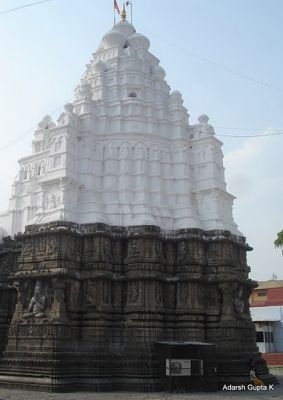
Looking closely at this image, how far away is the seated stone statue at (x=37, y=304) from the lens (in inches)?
819

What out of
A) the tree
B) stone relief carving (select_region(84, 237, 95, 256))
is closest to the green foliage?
the tree

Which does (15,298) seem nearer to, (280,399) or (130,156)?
(130,156)

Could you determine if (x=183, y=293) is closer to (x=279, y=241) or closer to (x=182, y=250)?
(x=182, y=250)

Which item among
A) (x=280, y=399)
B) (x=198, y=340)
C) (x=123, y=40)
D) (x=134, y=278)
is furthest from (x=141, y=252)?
(x=123, y=40)

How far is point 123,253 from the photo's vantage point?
22609 mm

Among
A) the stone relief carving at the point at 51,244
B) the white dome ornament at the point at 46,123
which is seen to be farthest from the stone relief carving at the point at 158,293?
the white dome ornament at the point at 46,123

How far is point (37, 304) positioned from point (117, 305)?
11.8ft

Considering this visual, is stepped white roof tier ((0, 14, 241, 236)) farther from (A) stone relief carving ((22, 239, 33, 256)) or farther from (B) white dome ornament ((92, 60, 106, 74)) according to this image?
(A) stone relief carving ((22, 239, 33, 256))

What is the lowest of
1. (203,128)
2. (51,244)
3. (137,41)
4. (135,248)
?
(135,248)

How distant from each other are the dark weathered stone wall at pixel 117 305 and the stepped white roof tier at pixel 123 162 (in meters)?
1.07

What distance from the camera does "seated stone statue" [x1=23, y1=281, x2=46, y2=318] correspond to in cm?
2080

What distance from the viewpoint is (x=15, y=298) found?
24.3m

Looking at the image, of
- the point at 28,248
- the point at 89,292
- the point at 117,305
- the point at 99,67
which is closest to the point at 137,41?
the point at 99,67

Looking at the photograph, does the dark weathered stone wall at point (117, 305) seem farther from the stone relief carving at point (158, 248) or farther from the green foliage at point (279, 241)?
the green foliage at point (279, 241)
